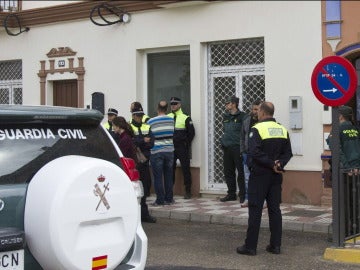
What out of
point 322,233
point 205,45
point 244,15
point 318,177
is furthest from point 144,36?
point 322,233

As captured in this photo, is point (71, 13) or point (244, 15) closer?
point (244, 15)

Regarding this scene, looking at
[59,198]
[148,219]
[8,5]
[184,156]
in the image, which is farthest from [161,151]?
[59,198]

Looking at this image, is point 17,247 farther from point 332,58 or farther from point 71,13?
point 71,13

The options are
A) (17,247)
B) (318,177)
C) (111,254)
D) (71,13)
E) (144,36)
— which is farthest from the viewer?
(71,13)

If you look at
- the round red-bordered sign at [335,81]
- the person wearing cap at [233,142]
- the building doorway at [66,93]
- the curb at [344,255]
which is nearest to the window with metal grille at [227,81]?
the person wearing cap at [233,142]

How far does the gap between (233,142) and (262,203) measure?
3.98 m

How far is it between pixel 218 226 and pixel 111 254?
18.4 feet

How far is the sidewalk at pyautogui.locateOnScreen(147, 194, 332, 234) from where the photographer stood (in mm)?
9172

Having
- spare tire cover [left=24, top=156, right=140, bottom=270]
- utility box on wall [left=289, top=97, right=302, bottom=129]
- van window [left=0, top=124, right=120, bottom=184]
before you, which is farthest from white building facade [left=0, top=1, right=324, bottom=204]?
spare tire cover [left=24, top=156, right=140, bottom=270]

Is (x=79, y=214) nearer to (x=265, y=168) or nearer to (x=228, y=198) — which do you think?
(x=265, y=168)

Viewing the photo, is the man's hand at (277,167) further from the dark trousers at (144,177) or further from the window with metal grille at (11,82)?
the window with metal grille at (11,82)

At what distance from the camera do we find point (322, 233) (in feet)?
29.2

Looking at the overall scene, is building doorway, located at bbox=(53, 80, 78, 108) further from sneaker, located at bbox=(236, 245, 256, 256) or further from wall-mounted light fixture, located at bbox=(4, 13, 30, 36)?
sneaker, located at bbox=(236, 245, 256, 256)

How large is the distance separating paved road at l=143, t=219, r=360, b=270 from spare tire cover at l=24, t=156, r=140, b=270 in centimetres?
274
